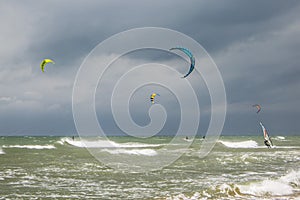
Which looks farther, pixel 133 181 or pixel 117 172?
pixel 117 172

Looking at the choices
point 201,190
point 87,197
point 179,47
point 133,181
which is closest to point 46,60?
point 179,47

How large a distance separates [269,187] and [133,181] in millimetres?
6387

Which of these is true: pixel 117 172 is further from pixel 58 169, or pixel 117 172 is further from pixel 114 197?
pixel 114 197

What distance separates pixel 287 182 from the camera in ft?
54.0

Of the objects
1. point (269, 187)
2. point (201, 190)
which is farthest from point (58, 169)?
point (269, 187)

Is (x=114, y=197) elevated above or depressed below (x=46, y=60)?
below

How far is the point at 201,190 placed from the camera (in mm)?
14711

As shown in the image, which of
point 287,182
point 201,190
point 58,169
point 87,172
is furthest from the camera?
point 58,169

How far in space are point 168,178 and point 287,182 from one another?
574 cm

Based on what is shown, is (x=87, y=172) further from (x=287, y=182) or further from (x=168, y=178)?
(x=287, y=182)

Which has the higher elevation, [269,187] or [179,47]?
[179,47]

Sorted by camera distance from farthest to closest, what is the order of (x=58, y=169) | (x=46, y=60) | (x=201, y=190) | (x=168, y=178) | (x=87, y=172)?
(x=46, y=60), (x=58, y=169), (x=87, y=172), (x=168, y=178), (x=201, y=190)

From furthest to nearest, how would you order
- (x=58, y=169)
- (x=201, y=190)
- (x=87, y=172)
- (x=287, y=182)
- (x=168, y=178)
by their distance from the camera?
1. (x=58, y=169)
2. (x=87, y=172)
3. (x=168, y=178)
4. (x=287, y=182)
5. (x=201, y=190)

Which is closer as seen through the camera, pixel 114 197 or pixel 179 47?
pixel 114 197
